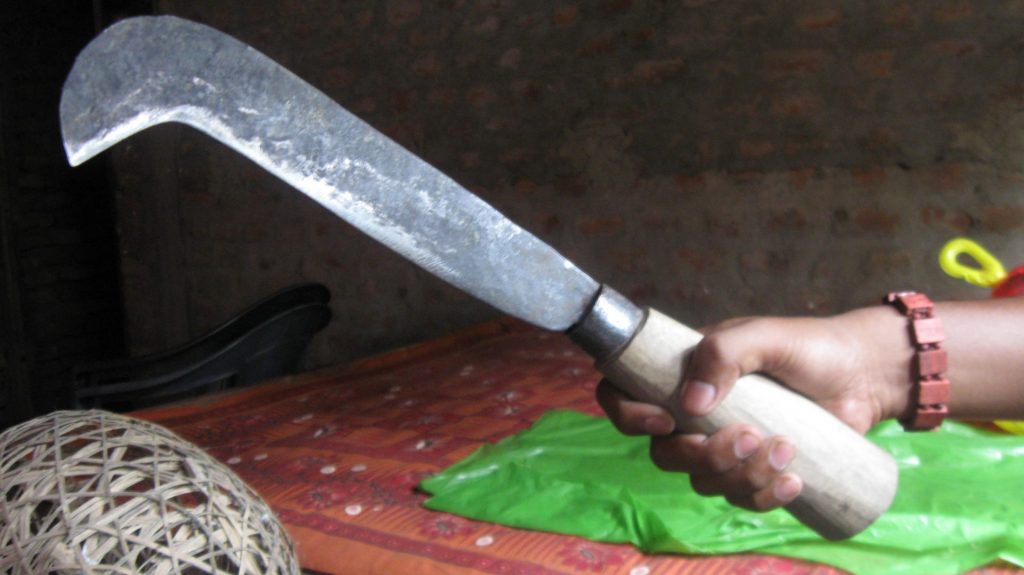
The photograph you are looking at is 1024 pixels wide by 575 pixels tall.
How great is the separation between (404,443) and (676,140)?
1.33 meters

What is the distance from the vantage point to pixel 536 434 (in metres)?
1.60

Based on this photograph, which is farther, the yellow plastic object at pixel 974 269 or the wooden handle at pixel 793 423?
the yellow plastic object at pixel 974 269

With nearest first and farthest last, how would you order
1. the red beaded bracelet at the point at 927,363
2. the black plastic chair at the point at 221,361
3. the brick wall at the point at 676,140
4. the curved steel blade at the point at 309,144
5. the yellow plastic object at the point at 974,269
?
1. the curved steel blade at the point at 309,144
2. the red beaded bracelet at the point at 927,363
3. the yellow plastic object at the point at 974,269
4. the brick wall at the point at 676,140
5. the black plastic chair at the point at 221,361

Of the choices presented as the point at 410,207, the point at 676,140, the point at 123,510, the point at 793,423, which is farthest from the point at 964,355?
the point at 676,140

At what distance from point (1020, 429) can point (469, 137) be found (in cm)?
190

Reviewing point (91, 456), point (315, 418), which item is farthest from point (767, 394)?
point (315, 418)

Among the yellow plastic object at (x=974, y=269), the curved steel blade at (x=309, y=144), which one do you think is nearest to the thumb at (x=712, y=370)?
the curved steel blade at (x=309, y=144)

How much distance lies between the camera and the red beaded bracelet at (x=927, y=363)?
0.90 m

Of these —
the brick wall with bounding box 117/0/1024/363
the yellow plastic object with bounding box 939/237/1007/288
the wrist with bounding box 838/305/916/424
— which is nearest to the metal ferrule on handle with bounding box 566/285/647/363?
the wrist with bounding box 838/305/916/424

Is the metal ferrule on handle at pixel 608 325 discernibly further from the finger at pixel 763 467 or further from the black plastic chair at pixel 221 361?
the black plastic chair at pixel 221 361

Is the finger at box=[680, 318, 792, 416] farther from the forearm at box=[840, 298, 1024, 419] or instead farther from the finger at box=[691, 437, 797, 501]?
the forearm at box=[840, 298, 1024, 419]

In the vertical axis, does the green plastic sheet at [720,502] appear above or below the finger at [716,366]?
below

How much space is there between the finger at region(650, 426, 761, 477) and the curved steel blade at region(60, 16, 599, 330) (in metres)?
0.16

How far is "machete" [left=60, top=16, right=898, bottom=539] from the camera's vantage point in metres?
0.70
